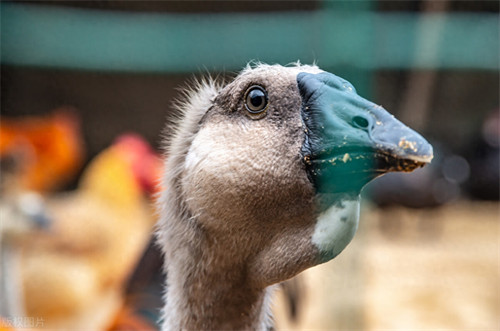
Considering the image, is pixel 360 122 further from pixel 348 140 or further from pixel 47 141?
pixel 47 141

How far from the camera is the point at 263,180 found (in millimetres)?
986

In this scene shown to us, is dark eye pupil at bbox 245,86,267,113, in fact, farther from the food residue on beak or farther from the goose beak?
the food residue on beak

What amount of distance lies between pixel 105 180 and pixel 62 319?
3.91ft

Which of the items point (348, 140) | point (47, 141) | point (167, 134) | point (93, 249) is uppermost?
point (348, 140)

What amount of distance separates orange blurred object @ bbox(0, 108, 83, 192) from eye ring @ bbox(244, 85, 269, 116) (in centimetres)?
441

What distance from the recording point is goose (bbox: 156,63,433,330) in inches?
35.9

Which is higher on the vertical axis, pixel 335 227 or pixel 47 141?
pixel 335 227

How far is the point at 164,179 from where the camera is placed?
125 cm

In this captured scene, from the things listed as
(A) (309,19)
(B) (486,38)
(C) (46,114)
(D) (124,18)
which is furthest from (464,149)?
(C) (46,114)

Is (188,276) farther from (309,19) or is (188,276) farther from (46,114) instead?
(46,114)

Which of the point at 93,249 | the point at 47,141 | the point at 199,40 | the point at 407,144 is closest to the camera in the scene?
the point at 407,144

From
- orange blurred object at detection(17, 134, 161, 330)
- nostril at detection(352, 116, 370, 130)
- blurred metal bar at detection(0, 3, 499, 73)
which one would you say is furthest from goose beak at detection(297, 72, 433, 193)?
blurred metal bar at detection(0, 3, 499, 73)

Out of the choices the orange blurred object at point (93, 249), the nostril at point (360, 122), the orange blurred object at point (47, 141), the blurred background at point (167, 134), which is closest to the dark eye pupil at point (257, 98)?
the nostril at point (360, 122)

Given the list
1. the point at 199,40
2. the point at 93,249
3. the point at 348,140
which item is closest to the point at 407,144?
the point at 348,140
